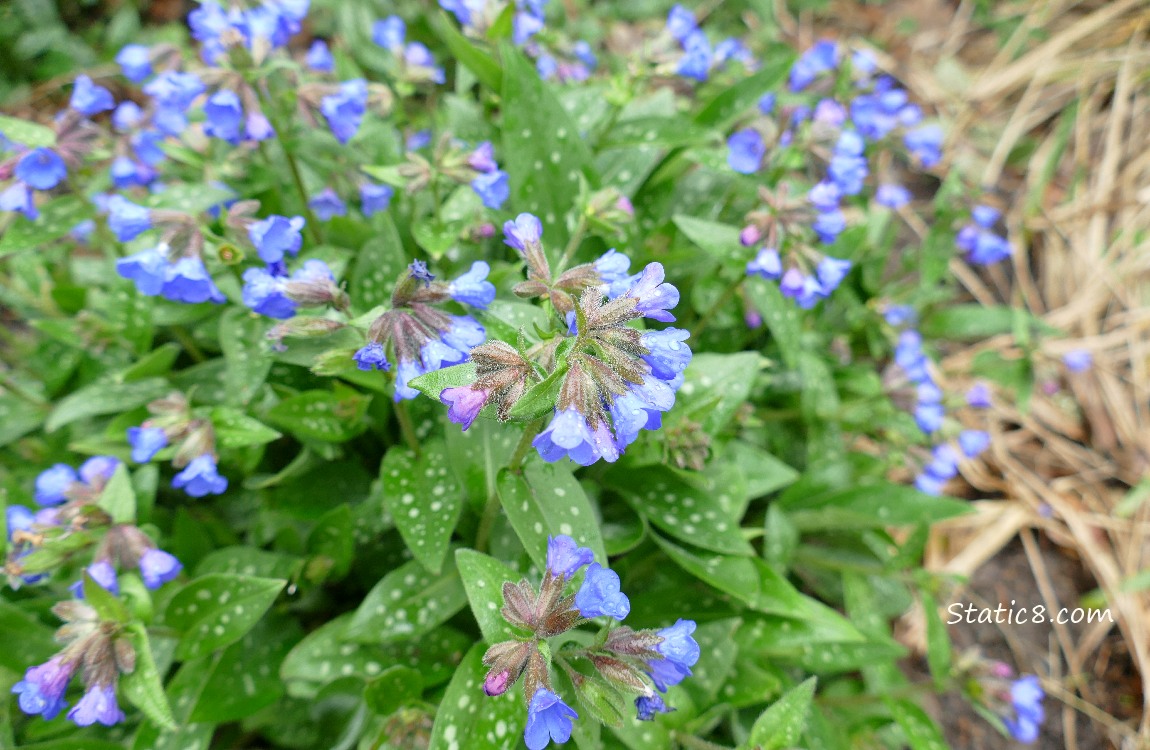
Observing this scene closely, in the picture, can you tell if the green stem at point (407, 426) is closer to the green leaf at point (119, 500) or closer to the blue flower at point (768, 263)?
the green leaf at point (119, 500)

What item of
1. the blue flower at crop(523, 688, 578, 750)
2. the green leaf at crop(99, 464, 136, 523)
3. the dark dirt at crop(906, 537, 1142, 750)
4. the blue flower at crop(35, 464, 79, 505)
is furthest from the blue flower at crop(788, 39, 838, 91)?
the blue flower at crop(35, 464, 79, 505)

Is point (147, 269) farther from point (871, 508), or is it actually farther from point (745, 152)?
point (871, 508)

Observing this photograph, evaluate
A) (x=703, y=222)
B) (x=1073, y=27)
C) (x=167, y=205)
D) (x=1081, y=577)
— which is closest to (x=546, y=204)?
(x=703, y=222)

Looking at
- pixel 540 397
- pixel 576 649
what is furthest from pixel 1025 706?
pixel 540 397

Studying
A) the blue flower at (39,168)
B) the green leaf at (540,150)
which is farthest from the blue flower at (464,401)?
the blue flower at (39,168)

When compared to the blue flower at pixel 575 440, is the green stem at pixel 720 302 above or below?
below

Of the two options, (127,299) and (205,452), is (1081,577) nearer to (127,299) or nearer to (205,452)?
(205,452)
